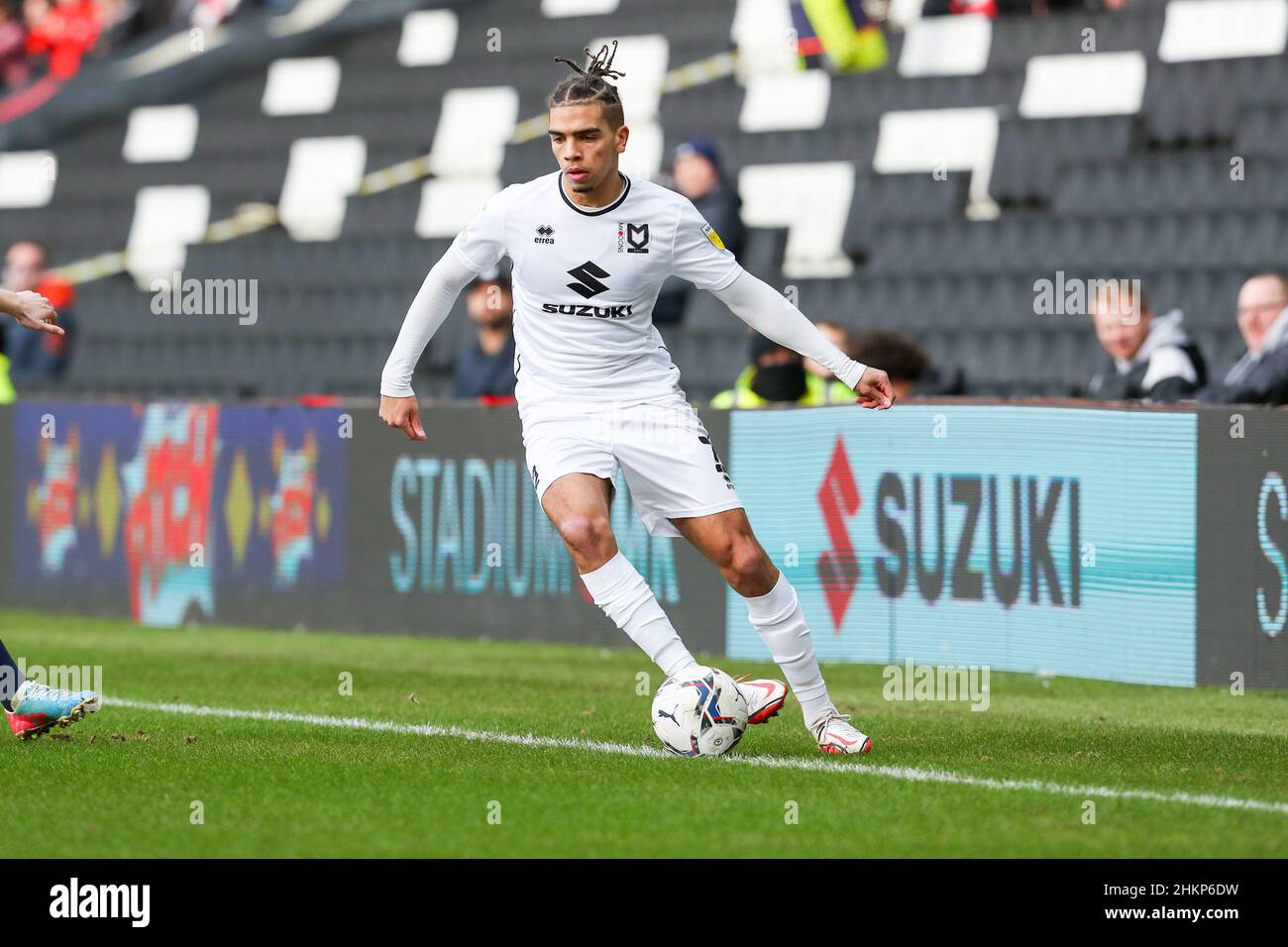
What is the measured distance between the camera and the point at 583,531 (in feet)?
24.5

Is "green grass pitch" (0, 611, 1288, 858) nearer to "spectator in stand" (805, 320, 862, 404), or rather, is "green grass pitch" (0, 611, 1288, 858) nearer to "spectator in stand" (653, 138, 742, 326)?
"spectator in stand" (805, 320, 862, 404)

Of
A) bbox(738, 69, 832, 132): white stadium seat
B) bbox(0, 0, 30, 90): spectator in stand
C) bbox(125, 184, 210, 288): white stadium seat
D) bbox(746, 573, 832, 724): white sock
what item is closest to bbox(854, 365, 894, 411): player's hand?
bbox(746, 573, 832, 724): white sock

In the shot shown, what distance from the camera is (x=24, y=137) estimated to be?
24.1 meters

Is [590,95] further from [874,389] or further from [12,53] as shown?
[12,53]

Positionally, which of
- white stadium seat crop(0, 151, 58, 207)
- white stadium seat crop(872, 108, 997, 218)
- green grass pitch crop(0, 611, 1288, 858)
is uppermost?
white stadium seat crop(0, 151, 58, 207)

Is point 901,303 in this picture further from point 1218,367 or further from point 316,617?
point 316,617

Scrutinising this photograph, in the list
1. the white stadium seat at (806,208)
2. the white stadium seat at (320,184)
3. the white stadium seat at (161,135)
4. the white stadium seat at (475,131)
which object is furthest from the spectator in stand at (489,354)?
the white stadium seat at (161,135)

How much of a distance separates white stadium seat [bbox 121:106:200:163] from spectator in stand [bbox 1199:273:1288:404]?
1382cm

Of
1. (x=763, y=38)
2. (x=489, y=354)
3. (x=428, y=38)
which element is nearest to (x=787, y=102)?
(x=763, y=38)

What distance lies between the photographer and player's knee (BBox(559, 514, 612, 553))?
7.46m

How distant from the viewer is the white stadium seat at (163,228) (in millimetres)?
→ 21156

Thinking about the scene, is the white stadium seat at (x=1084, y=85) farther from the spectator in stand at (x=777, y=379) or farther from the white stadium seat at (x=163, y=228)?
the white stadium seat at (x=163, y=228)

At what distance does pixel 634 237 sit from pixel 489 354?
21.6ft

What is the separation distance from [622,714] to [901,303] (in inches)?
265
